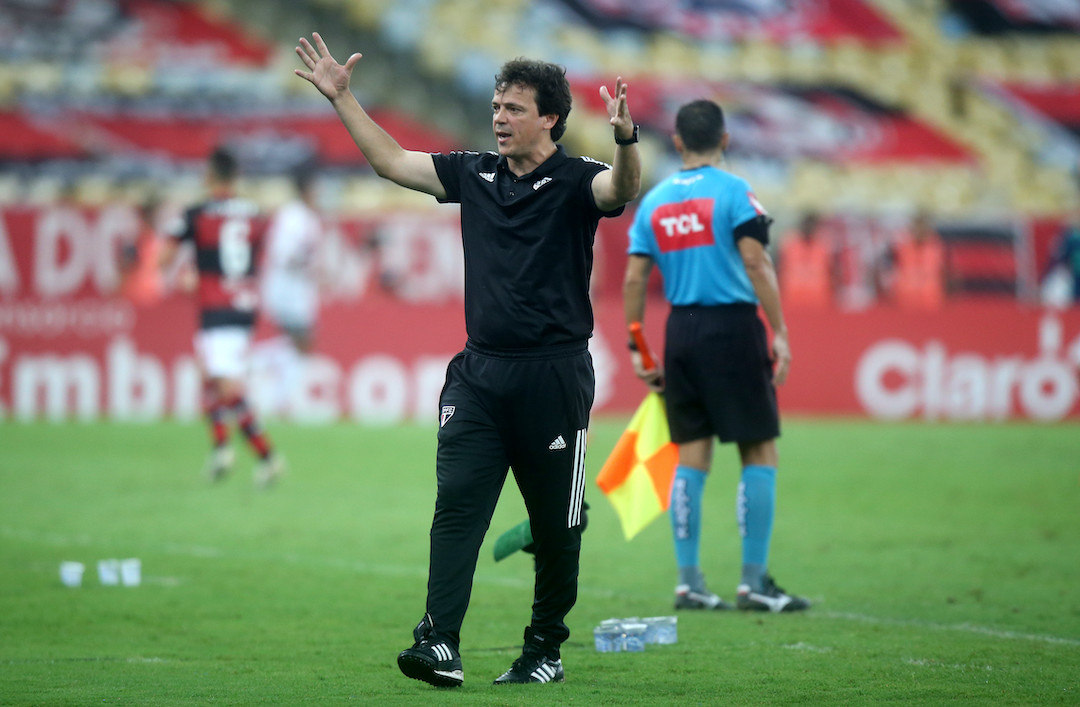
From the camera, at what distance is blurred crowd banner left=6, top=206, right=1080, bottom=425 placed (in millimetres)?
16906

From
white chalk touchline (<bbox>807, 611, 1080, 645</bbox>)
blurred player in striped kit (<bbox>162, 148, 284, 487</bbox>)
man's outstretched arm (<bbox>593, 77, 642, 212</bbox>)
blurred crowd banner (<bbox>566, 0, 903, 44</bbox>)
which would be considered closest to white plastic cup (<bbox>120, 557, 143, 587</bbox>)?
white chalk touchline (<bbox>807, 611, 1080, 645</bbox>)

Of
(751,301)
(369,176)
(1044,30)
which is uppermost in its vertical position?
(1044,30)

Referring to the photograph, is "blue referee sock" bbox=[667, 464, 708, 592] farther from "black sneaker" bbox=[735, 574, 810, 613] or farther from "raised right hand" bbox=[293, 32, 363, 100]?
"raised right hand" bbox=[293, 32, 363, 100]

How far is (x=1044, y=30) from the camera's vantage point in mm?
28078

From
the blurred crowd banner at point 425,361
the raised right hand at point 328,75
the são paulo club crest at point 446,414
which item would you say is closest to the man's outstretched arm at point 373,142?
the raised right hand at point 328,75

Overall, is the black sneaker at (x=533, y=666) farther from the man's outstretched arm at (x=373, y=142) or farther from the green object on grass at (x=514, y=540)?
the man's outstretched arm at (x=373, y=142)

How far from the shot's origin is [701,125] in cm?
712

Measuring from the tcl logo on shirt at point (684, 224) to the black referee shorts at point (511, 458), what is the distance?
1816 mm

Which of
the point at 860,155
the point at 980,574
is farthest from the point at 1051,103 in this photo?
the point at 980,574

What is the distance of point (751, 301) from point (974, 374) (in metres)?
10.8

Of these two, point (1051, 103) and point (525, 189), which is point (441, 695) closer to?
point (525, 189)

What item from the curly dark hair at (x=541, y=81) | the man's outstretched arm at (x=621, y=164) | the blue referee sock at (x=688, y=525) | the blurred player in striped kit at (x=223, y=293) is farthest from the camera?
the blurred player in striped kit at (x=223, y=293)

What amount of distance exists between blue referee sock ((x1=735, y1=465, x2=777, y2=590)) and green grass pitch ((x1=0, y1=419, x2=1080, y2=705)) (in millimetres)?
286

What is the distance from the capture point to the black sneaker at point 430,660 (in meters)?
5.11
